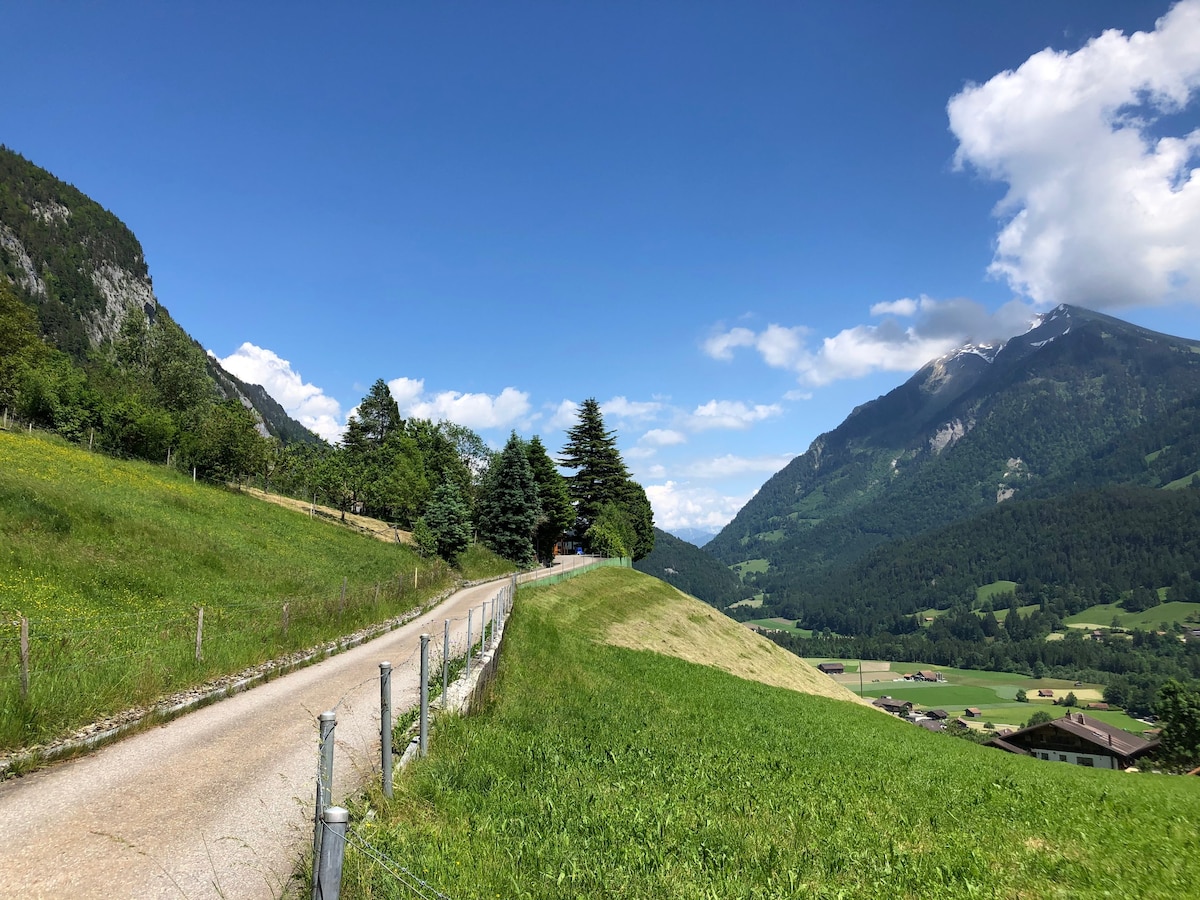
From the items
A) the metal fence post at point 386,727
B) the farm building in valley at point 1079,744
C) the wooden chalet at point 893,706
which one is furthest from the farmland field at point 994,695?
the metal fence post at point 386,727

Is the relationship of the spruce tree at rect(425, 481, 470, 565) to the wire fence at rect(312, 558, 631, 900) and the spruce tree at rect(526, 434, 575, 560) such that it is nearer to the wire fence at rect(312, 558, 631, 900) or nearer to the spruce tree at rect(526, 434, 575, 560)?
the spruce tree at rect(526, 434, 575, 560)

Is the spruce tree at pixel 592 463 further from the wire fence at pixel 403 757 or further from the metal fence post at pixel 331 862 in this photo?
the metal fence post at pixel 331 862

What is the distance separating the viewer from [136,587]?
21.6 metres

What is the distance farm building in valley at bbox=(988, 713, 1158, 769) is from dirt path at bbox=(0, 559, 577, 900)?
8039 centimetres

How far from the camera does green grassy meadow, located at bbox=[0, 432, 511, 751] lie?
11594mm

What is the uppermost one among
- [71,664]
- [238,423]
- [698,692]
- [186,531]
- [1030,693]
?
[238,423]

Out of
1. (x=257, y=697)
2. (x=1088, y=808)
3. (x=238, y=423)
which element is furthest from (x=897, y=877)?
(x=238, y=423)

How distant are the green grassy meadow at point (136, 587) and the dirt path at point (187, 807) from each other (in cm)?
165

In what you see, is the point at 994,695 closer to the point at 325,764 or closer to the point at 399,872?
the point at 399,872

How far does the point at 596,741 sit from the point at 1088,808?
908cm

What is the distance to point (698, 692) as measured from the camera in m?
22.0

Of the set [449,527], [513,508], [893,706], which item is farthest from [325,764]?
[893,706]

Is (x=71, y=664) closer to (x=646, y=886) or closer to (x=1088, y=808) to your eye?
(x=646, y=886)

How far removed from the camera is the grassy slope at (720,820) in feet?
19.6
